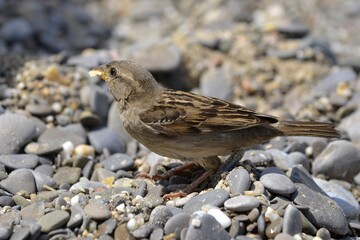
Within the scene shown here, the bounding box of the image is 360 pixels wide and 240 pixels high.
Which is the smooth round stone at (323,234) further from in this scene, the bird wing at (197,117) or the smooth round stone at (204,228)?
the bird wing at (197,117)

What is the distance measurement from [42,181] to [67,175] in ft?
1.30


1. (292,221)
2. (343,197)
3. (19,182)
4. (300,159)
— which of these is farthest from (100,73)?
(343,197)

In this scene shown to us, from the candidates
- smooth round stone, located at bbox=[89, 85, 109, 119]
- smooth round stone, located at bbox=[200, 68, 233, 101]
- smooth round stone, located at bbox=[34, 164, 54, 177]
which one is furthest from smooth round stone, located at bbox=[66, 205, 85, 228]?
smooth round stone, located at bbox=[200, 68, 233, 101]

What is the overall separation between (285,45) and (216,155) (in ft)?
13.7

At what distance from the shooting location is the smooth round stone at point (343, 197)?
18.3ft

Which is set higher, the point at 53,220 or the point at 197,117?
the point at 197,117

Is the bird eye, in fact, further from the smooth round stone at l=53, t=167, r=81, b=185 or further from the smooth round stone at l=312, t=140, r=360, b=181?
the smooth round stone at l=312, t=140, r=360, b=181

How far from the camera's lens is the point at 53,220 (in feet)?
15.0

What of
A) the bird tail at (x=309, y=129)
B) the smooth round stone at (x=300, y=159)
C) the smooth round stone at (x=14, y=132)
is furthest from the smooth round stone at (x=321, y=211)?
the smooth round stone at (x=14, y=132)

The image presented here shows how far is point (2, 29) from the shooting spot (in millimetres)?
9820

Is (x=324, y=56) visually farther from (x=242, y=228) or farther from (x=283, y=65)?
(x=242, y=228)

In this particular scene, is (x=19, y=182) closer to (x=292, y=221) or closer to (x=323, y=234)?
(x=292, y=221)

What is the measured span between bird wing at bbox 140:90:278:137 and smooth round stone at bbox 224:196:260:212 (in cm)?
81

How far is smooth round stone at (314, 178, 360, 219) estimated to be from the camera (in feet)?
18.3
